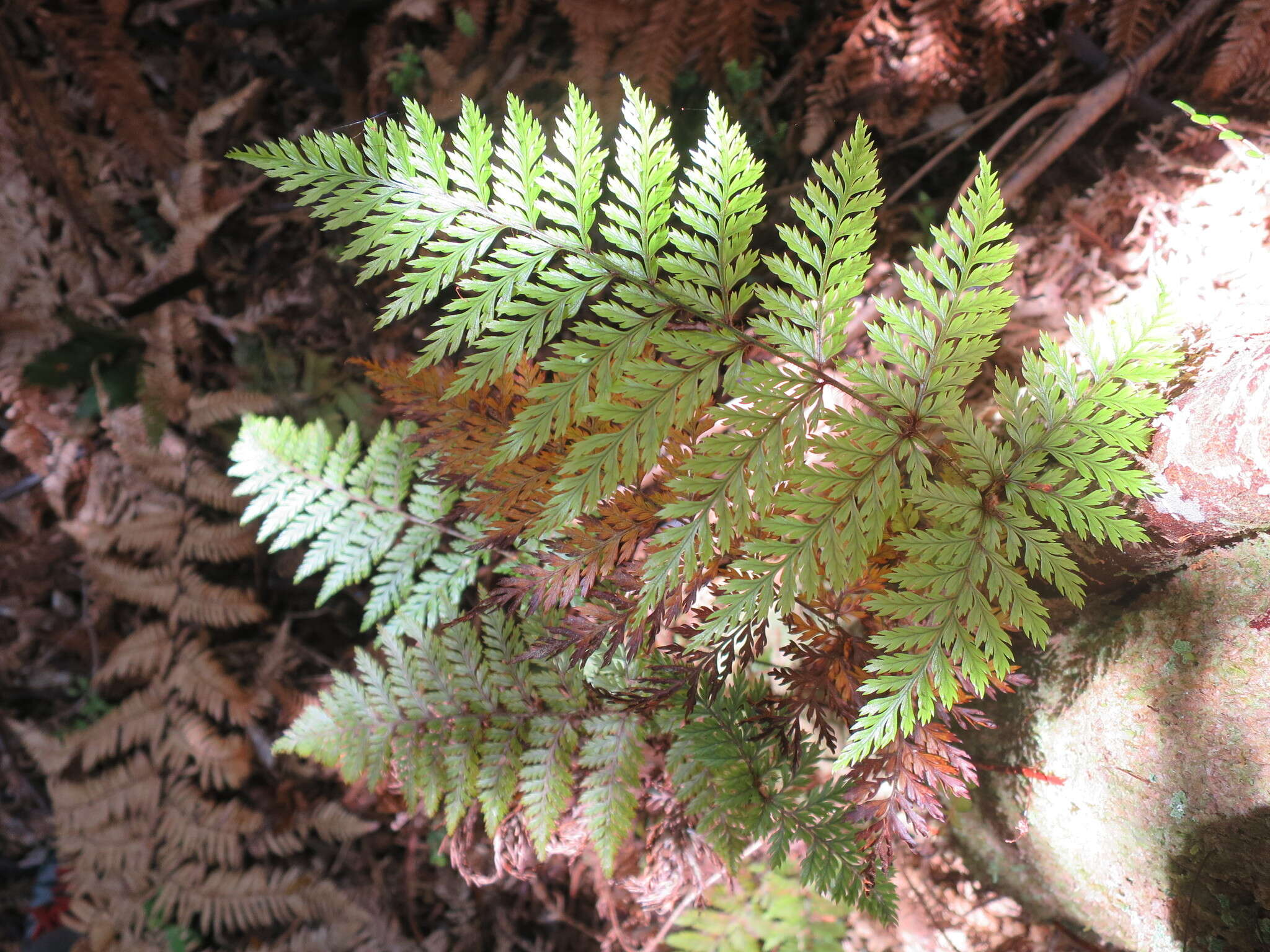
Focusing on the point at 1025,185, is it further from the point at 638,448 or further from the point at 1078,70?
the point at 638,448

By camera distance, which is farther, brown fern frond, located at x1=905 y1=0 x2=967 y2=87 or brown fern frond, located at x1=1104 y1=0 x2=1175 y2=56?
brown fern frond, located at x1=905 y1=0 x2=967 y2=87

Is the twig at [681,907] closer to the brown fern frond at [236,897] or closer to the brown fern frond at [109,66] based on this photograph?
the brown fern frond at [236,897]

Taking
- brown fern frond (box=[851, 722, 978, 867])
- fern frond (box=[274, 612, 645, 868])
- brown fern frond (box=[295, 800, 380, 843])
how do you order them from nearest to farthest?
1. brown fern frond (box=[851, 722, 978, 867])
2. fern frond (box=[274, 612, 645, 868])
3. brown fern frond (box=[295, 800, 380, 843])

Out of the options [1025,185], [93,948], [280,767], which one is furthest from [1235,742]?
[93,948]

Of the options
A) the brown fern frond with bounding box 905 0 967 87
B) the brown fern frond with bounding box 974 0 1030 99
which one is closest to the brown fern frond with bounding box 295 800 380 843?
the brown fern frond with bounding box 905 0 967 87

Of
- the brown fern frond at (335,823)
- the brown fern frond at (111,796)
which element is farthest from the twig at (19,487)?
the brown fern frond at (335,823)

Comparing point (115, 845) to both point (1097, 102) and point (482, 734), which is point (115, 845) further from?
point (1097, 102)

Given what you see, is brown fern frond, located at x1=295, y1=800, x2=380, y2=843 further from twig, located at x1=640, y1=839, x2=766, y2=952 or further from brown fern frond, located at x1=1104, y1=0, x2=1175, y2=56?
brown fern frond, located at x1=1104, y1=0, x2=1175, y2=56
